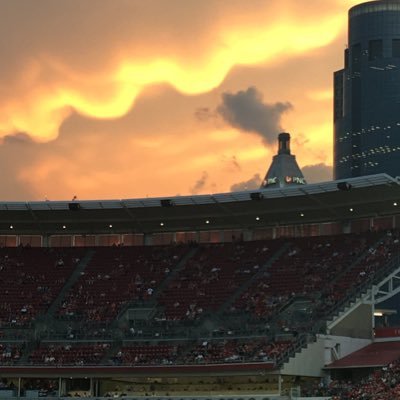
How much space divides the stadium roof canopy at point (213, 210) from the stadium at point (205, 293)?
16 centimetres

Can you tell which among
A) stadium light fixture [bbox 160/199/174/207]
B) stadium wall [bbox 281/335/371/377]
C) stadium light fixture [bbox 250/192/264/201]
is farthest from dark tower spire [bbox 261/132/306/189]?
stadium wall [bbox 281/335/371/377]

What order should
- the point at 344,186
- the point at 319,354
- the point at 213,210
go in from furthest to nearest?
the point at 213,210 → the point at 344,186 → the point at 319,354

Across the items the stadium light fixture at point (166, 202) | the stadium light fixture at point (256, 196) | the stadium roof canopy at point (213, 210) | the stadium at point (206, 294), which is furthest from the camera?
the stadium light fixture at point (166, 202)

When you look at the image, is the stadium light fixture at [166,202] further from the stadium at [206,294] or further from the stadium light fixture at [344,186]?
the stadium light fixture at [344,186]

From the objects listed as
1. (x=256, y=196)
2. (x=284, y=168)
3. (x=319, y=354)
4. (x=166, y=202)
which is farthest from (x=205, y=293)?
(x=284, y=168)

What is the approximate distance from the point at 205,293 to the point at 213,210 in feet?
23.2

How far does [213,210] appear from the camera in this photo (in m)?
79.4

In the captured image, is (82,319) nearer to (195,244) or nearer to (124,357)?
(124,357)

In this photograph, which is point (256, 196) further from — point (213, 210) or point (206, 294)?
point (206, 294)

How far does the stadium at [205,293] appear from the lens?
6481 centimetres

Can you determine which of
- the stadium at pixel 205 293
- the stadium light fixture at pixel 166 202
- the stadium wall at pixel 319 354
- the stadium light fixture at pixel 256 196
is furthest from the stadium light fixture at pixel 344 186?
the stadium light fixture at pixel 166 202

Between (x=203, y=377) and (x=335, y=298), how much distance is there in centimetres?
976

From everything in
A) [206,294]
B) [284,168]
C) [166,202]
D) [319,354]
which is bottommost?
[319,354]

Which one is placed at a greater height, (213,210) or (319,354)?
(213,210)
